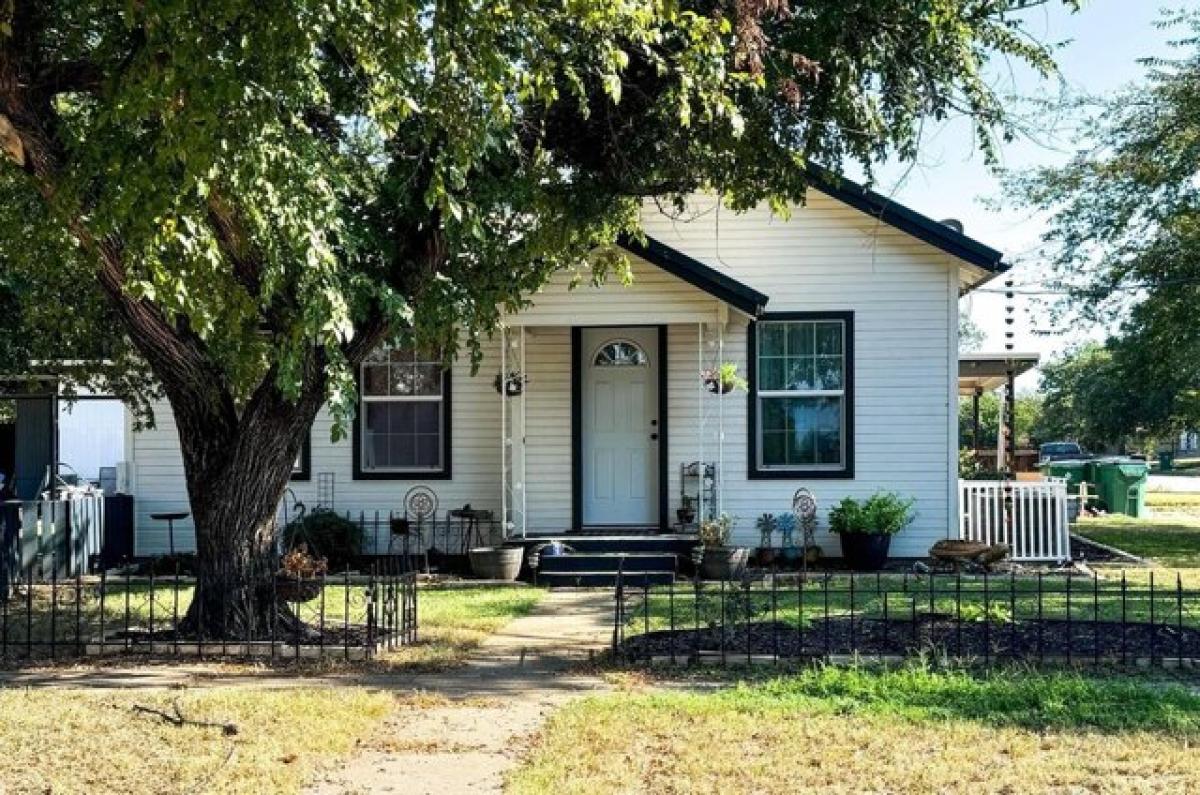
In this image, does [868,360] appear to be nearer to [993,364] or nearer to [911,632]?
[993,364]

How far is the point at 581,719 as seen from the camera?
687cm

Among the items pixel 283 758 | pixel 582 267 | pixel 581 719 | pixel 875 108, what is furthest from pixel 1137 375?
pixel 283 758

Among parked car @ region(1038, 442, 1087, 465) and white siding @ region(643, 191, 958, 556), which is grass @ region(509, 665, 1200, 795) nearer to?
white siding @ region(643, 191, 958, 556)

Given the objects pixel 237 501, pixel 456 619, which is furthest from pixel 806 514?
pixel 237 501

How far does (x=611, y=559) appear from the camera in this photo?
47.1 ft

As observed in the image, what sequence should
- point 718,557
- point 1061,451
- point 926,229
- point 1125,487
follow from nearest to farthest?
point 718,557
point 926,229
point 1125,487
point 1061,451

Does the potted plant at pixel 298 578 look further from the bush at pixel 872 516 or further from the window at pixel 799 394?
the bush at pixel 872 516

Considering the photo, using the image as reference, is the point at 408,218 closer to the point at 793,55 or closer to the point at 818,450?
the point at 793,55

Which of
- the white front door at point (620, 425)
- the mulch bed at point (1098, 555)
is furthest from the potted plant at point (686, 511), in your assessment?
the mulch bed at point (1098, 555)

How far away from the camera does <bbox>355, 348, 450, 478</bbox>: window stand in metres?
16.1

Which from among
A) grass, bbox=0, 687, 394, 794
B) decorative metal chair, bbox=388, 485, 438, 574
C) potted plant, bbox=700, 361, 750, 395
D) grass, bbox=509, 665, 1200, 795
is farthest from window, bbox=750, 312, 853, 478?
grass, bbox=0, 687, 394, 794

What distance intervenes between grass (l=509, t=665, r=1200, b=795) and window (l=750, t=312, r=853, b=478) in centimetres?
787

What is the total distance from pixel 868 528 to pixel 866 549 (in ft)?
0.95

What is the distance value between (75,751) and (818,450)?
1121cm
